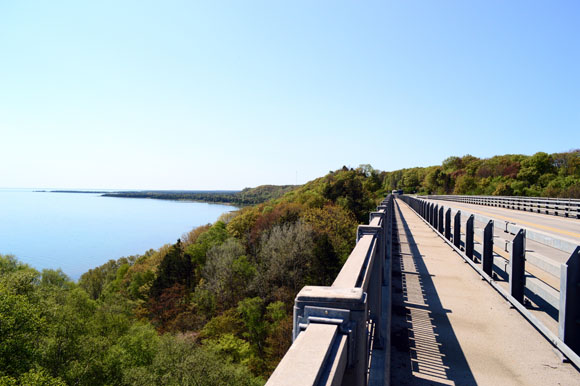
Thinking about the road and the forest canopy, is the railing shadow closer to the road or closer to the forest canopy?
the road

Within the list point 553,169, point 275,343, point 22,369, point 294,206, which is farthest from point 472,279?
point 553,169

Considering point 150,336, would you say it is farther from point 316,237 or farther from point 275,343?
point 316,237

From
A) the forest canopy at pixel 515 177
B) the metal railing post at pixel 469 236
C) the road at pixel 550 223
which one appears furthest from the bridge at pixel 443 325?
the forest canopy at pixel 515 177

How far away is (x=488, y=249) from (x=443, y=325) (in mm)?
2442

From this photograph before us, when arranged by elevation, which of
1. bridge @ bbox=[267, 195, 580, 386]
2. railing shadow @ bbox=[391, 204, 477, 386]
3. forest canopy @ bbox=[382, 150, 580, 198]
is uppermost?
forest canopy @ bbox=[382, 150, 580, 198]

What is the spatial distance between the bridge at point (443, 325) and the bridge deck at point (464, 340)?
0.01m

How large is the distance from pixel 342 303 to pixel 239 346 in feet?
119

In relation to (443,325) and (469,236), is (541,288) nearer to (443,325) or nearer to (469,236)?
(443,325)

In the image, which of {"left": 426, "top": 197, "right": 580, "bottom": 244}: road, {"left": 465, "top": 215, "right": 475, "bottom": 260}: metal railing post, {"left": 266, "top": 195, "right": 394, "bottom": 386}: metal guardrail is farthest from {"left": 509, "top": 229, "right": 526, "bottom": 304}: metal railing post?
{"left": 266, "top": 195, "right": 394, "bottom": 386}: metal guardrail

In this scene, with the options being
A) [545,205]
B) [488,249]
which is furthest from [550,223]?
[488,249]

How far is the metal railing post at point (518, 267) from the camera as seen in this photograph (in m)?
4.21

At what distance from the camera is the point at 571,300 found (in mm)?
2988

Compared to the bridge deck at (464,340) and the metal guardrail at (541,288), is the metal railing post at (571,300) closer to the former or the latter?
the metal guardrail at (541,288)

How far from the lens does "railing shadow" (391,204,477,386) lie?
3.12m
